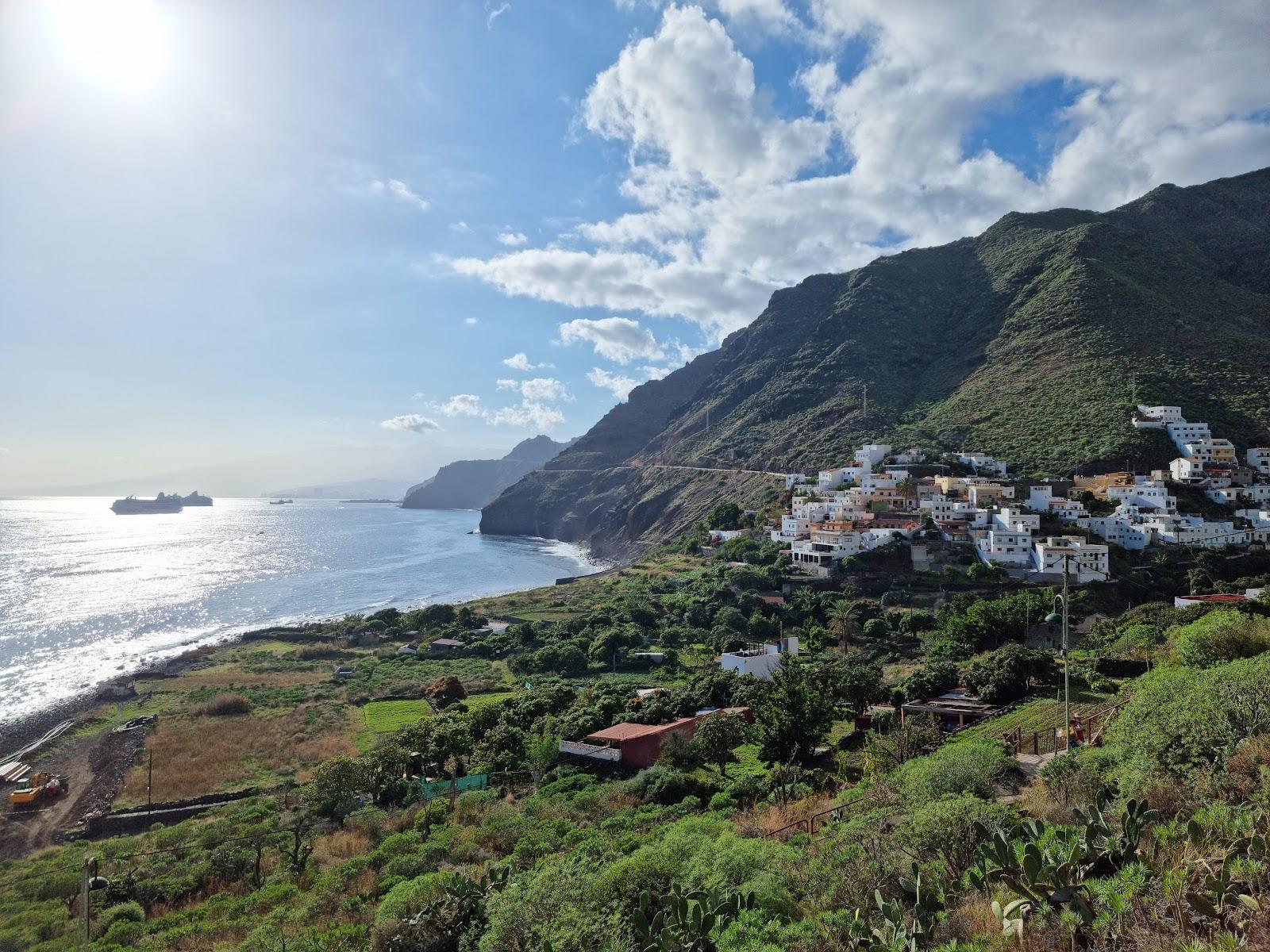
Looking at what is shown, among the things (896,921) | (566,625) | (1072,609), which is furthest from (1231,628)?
(566,625)

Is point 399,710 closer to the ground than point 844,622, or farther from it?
closer to the ground

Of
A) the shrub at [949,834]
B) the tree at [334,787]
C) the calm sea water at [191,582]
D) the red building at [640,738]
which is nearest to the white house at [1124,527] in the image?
the red building at [640,738]

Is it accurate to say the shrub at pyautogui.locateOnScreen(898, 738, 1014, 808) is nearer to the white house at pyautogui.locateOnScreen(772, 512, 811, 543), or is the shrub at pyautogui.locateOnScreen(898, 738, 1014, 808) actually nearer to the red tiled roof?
the red tiled roof

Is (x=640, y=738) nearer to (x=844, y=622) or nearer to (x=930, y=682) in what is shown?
(x=930, y=682)

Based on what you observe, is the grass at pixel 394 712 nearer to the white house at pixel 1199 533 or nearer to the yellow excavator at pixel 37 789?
the yellow excavator at pixel 37 789

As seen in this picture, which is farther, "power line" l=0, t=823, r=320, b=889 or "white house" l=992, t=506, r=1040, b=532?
"white house" l=992, t=506, r=1040, b=532

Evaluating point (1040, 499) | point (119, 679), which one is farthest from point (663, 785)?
point (1040, 499)

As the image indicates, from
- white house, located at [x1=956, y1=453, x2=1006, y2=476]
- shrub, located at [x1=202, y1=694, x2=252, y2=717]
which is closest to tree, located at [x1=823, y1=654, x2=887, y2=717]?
shrub, located at [x1=202, y1=694, x2=252, y2=717]
